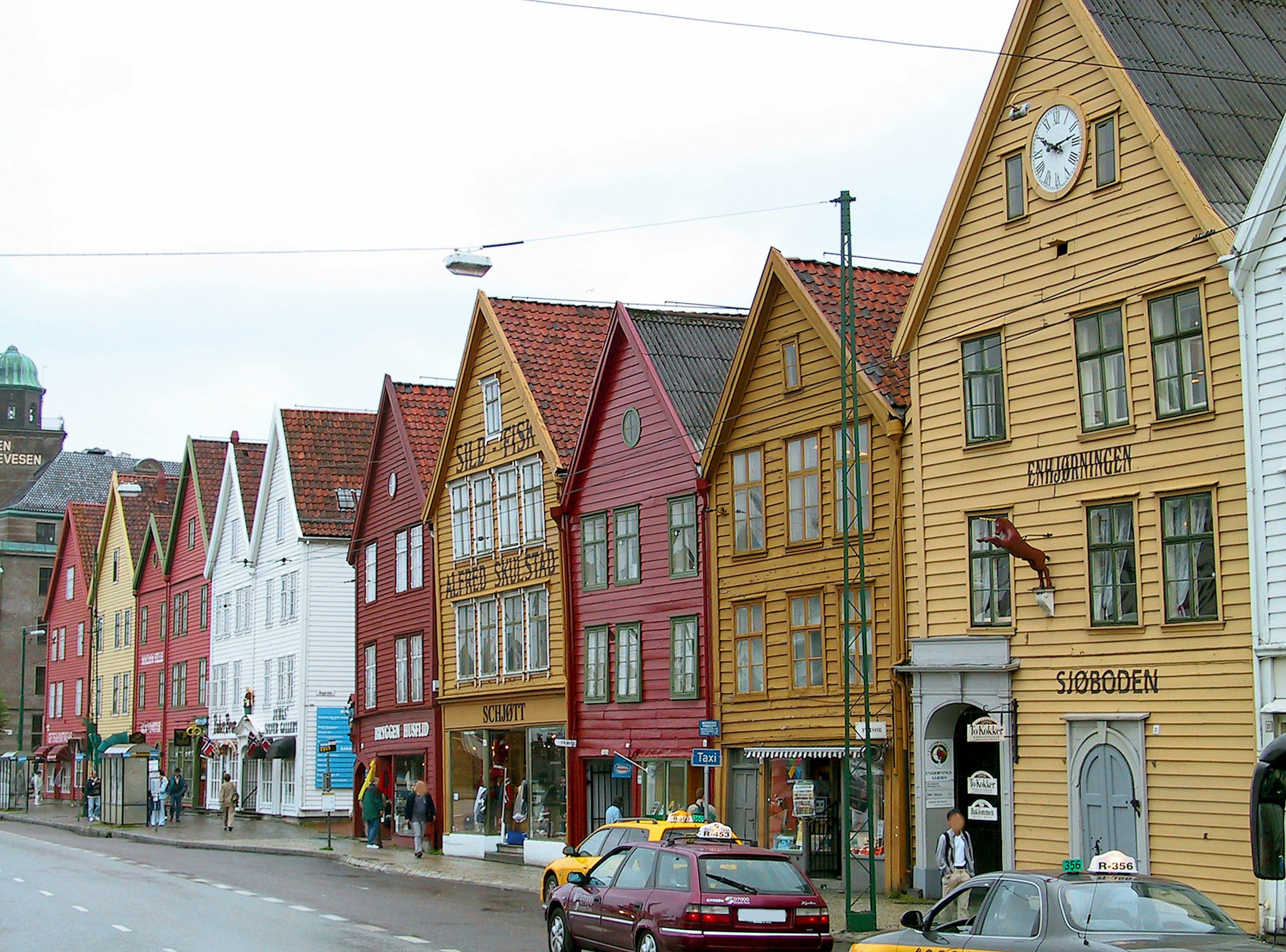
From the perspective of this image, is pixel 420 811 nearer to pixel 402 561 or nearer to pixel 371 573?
pixel 402 561

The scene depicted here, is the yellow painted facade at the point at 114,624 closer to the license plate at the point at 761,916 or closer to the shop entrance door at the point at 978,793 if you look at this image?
the shop entrance door at the point at 978,793

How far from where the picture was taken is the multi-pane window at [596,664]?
34250mm

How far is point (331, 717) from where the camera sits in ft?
169

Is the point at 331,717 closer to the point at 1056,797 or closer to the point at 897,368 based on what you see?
the point at 897,368

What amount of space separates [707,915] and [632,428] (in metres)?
18.4

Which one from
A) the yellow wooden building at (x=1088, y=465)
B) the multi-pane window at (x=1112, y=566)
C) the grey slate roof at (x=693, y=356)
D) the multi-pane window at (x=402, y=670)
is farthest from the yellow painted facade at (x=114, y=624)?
the multi-pane window at (x=1112, y=566)

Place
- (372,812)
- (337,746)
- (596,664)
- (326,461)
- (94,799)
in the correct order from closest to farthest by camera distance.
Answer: (596,664)
(372,812)
(337,746)
(326,461)
(94,799)

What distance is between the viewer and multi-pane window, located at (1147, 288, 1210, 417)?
69.4 feet

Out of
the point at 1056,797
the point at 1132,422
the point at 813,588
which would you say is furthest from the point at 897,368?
the point at 1056,797

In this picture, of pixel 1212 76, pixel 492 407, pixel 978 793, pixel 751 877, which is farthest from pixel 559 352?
pixel 751 877

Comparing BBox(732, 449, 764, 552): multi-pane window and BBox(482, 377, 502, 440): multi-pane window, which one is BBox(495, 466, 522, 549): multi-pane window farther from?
BBox(732, 449, 764, 552): multi-pane window

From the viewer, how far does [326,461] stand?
5409 cm

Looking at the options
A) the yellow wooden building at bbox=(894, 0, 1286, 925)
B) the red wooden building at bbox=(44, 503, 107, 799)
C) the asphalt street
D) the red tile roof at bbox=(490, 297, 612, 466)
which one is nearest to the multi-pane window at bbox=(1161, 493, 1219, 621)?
the yellow wooden building at bbox=(894, 0, 1286, 925)

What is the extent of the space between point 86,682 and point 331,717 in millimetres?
31773
